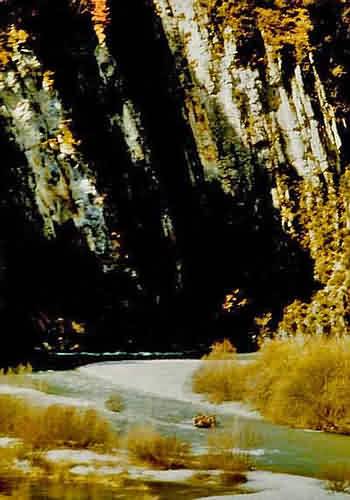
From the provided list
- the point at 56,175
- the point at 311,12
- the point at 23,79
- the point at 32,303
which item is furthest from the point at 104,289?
the point at 311,12

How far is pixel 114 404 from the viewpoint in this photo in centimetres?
612

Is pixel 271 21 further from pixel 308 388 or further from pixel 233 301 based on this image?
pixel 308 388

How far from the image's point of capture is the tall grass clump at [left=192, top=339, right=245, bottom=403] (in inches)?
256

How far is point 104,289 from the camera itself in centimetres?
996

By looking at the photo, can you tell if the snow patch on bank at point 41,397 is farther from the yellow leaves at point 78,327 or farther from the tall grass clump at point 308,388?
the yellow leaves at point 78,327

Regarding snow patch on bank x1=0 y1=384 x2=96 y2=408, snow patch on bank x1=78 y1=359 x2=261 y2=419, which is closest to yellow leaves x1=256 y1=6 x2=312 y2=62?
snow patch on bank x1=78 y1=359 x2=261 y2=419

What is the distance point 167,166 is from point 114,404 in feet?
15.0

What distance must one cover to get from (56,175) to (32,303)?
1.75 meters

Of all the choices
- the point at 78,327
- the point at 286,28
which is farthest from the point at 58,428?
the point at 286,28

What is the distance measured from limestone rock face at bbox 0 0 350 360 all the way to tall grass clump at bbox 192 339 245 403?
115 inches

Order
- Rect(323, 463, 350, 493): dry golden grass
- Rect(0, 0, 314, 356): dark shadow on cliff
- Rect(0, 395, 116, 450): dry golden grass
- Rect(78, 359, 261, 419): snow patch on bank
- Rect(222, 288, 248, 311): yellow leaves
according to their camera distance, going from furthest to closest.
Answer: Rect(222, 288, 248, 311): yellow leaves → Rect(0, 0, 314, 356): dark shadow on cliff → Rect(78, 359, 261, 419): snow patch on bank → Rect(0, 395, 116, 450): dry golden grass → Rect(323, 463, 350, 493): dry golden grass

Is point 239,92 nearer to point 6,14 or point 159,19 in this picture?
point 159,19

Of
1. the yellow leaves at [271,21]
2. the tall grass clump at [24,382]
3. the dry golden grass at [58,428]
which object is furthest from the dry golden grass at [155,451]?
the yellow leaves at [271,21]

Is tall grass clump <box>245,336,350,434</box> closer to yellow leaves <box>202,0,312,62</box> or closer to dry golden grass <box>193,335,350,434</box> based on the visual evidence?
dry golden grass <box>193,335,350,434</box>
